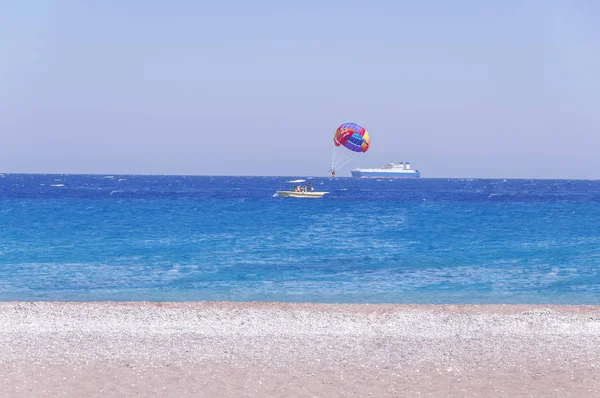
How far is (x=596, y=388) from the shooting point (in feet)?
36.6

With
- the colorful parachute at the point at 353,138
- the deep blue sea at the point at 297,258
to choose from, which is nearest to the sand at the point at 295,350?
the deep blue sea at the point at 297,258

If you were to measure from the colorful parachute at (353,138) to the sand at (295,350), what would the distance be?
132ft

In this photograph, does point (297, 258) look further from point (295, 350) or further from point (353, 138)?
point (353, 138)

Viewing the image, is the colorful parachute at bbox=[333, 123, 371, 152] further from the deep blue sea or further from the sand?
the sand

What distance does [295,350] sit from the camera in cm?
1338

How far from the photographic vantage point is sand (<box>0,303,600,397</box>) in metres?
11.2

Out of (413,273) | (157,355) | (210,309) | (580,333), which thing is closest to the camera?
(157,355)

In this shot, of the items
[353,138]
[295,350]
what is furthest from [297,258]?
[353,138]

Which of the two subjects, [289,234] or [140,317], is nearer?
[140,317]

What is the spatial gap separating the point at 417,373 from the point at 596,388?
8.36 feet

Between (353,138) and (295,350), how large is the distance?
45760mm

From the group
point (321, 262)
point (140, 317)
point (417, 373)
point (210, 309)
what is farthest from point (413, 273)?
point (417, 373)

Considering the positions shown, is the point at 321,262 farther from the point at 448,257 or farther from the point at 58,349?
the point at 58,349

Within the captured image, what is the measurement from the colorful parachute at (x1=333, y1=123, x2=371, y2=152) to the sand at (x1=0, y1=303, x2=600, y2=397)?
40307mm
